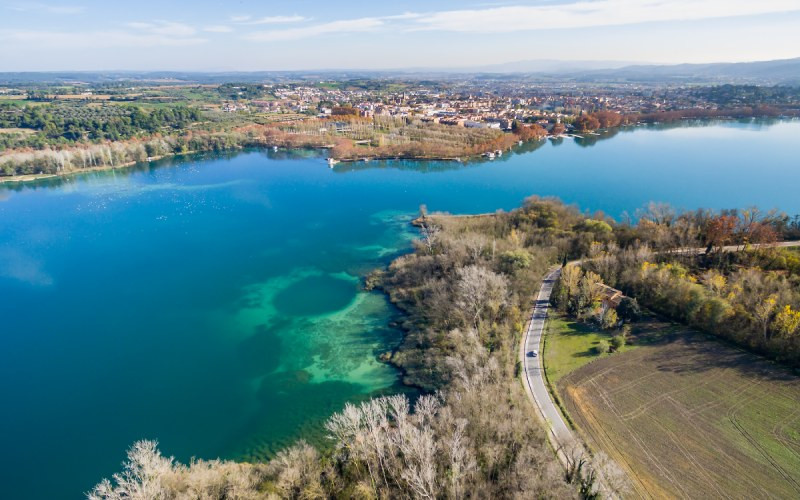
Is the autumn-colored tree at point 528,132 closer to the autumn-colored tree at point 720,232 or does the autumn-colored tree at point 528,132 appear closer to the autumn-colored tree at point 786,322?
the autumn-colored tree at point 720,232

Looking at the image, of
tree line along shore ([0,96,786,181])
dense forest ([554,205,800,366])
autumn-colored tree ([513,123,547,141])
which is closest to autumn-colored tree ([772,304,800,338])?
dense forest ([554,205,800,366])

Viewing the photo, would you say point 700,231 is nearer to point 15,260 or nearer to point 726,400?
point 726,400

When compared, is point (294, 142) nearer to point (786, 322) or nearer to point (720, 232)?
point (720, 232)

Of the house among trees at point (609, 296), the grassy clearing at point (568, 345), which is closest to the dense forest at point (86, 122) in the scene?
the grassy clearing at point (568, 345)

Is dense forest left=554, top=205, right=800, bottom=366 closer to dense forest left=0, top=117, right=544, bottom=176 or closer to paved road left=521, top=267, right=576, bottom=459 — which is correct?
paved road left=521, top=267, right=576, bottom=459

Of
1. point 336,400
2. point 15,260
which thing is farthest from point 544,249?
point 15,260

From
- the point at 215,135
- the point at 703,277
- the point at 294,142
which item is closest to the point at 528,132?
the point at 294,142
